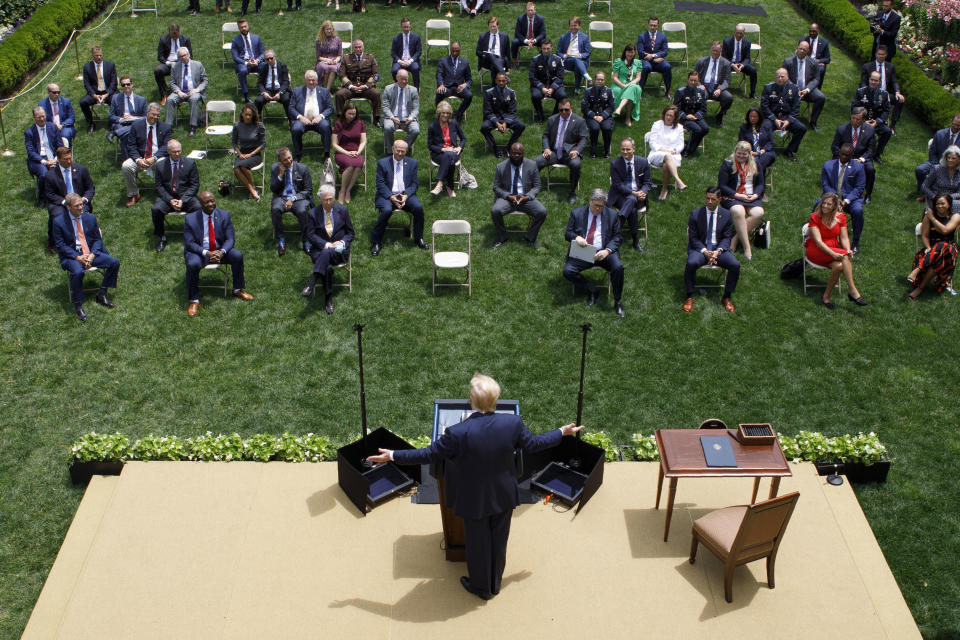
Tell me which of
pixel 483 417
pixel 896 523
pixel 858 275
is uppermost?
pixel 483 417

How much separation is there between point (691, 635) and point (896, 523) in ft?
9.33

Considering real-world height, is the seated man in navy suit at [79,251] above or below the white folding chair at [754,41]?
below

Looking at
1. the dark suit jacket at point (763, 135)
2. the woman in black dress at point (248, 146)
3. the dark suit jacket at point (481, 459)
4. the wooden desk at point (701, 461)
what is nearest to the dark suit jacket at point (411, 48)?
the woman in black dress at point (248, 146)

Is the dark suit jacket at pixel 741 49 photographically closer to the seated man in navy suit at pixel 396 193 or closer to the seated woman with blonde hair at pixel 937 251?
the seated woman with blonde hair at pixel 937 251

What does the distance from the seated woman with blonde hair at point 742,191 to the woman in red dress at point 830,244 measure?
888 mm

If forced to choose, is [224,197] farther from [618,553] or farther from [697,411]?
[618,553]

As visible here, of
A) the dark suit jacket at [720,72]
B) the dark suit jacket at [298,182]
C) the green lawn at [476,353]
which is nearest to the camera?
the green lawn at [476,353]

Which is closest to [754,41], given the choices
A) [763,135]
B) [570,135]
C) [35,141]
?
[763,135]

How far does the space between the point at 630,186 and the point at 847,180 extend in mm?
3241

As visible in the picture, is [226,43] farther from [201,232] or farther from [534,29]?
[201,232]

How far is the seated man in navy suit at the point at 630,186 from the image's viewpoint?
13.1m

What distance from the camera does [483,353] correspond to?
36.4 ft

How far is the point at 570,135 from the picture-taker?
14.3 metres

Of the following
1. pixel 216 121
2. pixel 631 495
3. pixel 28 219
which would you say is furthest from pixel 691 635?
pixel 216 121
